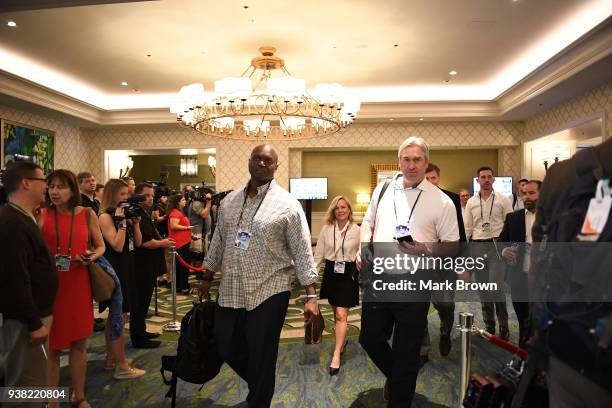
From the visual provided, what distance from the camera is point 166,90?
816cm

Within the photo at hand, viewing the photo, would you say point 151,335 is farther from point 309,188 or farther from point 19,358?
point 309,188

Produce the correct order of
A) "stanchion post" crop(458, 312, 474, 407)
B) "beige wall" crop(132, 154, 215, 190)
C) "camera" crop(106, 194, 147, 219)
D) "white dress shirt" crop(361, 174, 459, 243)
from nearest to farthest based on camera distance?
"stanchion post" crop(458, 312, 474, 407)
"white dress shirt" crop(361, 174, 459, 243)
"camera" crop(106, 194, 147, 219)
"beige wall" crop(132, 154, 215, 190)

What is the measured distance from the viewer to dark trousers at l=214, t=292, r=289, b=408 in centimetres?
211

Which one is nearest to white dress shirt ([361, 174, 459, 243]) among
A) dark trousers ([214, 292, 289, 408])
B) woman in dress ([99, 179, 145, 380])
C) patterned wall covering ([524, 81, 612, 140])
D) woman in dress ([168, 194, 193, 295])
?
dark trousers ([214, 292, 289, 408])

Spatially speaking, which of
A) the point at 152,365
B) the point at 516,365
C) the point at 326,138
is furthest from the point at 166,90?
the point at 516,365

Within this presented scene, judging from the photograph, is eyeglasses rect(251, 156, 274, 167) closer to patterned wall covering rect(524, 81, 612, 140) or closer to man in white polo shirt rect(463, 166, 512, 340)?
man in white polo shirt rect(463, 166, 512, 340)

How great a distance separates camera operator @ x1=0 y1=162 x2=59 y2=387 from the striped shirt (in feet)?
2.80

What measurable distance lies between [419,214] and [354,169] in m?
7.91

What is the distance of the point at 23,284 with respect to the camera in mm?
1812

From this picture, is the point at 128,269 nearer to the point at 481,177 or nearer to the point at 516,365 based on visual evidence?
the point at 516,365

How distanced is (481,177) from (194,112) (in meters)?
3.76

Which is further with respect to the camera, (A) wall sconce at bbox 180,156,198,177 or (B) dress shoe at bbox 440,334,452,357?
(A) wall sconce at bbox 180,156,198,177

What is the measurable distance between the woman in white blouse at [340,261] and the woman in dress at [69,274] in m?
1.68

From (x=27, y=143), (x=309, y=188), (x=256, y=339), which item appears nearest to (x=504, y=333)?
(x=256, y=339)
